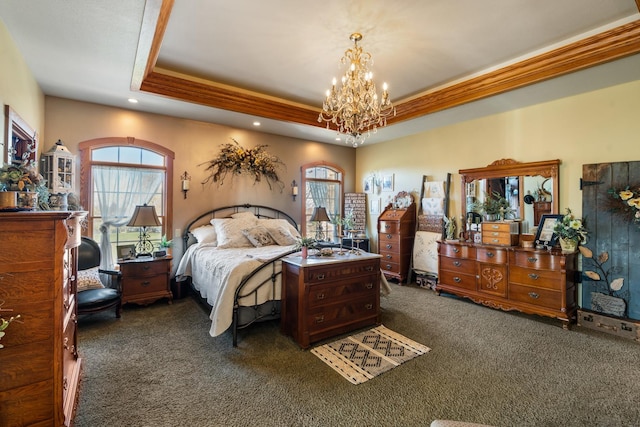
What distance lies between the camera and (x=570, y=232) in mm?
3672

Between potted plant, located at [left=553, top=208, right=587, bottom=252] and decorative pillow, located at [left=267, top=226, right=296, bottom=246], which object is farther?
decorative pillow, located at [left=267, top=226, right=296, bottom=246]

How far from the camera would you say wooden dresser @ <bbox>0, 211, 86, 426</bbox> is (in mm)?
1481

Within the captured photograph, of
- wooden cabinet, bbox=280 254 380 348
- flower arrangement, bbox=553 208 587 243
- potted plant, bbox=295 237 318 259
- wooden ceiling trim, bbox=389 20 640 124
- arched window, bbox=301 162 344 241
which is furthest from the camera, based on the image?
arched window, bbox=301 162 344 241

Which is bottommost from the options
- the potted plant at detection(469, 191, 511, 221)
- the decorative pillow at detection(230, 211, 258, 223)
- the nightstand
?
the nightstand

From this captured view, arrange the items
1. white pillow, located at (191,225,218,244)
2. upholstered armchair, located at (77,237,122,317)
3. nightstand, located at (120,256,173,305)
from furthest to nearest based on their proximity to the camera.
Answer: white pillow, located at (191,225,218,244)
nightstand, located at (120,256,173,305)
upholstered armchair, located at (77,237,122,317)

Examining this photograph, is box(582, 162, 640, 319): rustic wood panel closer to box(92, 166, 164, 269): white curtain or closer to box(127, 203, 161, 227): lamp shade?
box(127, 203, 161, 227): lamp shade

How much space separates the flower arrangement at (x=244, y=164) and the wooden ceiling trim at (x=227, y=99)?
926 millimetres

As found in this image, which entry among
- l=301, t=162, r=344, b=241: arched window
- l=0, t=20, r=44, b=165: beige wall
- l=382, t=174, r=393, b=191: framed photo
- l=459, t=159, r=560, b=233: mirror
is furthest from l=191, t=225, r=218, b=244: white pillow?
l=459, t=159, r=560, b=233: mirror

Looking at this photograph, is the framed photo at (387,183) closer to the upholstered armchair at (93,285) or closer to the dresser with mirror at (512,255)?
the dresser with mirror at (512,255)

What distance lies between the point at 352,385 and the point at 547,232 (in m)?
3.36

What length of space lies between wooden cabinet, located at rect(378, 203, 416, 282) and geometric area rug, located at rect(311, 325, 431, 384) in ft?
7.52

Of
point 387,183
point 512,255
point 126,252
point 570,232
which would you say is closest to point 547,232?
point 570,232

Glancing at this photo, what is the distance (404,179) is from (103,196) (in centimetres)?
508

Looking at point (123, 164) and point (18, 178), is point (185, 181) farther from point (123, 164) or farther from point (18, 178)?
point (18, 178)
